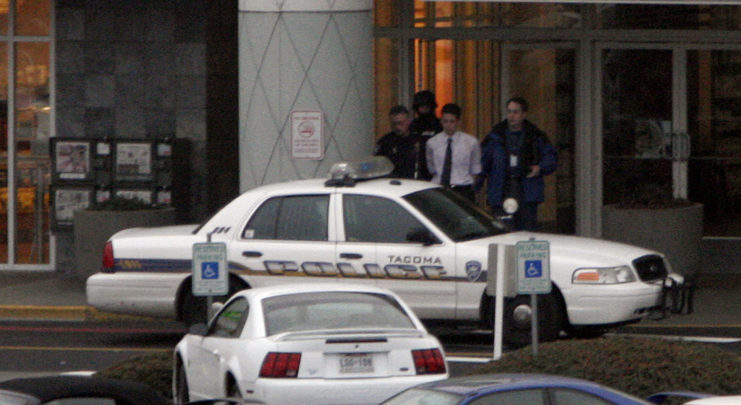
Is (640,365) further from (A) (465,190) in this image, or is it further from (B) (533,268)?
(A) (465,190)

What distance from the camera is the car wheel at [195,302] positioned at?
13305 millimetres

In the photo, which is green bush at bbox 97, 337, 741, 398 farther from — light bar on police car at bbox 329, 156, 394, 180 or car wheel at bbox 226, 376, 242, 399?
light bar on police car at bbox 329, 156, 394, 180

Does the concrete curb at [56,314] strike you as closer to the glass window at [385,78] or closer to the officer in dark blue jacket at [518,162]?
the officer in dark blue jacket at [518,162]

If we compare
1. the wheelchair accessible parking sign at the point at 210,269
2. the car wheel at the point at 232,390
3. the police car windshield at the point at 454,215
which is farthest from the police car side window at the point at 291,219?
the car wheel at the point at 232,390

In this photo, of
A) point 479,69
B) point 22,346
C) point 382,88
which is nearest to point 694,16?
point 479,69

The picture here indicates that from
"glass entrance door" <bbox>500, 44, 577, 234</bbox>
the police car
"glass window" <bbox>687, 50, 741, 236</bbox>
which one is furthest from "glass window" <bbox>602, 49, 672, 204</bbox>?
the police car

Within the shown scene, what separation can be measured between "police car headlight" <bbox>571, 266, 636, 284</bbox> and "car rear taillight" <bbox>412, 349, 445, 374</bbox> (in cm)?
364

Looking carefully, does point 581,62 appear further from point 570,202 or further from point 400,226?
point 400,226

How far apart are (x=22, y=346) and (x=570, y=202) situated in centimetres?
897

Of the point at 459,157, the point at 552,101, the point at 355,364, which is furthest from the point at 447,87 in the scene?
the point at 355,364

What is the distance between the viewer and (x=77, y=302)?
54.4 ft

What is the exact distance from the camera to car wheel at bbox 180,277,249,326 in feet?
43.7

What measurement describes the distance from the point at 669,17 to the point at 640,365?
11287mm

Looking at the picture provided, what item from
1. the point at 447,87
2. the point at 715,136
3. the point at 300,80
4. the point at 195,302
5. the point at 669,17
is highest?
the point at 669,17
